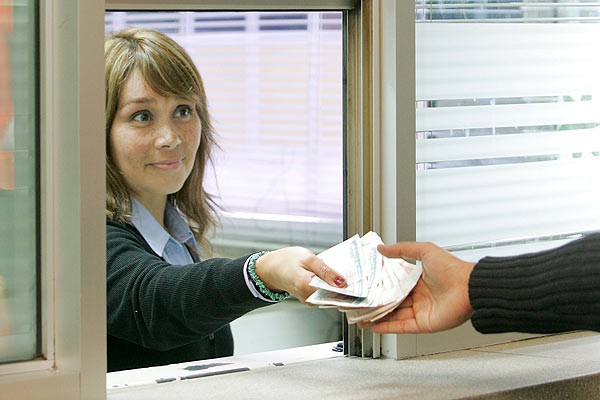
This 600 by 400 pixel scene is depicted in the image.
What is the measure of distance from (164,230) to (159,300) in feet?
0.91

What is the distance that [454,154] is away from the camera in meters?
1.84

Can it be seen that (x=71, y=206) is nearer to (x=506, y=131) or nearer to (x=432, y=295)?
(x=432, y=295)

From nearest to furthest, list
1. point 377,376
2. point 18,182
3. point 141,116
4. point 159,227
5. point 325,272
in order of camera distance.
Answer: point 18,182, point 325,272, point 377,376, point 141,116, point 159,227

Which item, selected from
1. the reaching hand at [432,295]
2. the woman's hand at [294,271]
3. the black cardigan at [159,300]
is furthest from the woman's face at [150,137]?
the reaching hand at [432,295]

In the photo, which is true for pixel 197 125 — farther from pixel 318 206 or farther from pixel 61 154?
pixel 61 154

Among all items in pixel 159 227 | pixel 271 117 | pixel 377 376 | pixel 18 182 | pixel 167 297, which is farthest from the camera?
pixel 271 117

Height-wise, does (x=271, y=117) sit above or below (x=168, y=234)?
above

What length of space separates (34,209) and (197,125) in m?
0.68

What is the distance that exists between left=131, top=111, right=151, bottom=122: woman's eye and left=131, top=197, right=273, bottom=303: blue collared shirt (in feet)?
0.56

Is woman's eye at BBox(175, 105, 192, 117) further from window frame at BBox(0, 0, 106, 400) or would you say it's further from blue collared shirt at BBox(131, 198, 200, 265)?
window frame at BBox(0, 0, 106, 400)

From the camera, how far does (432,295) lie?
5.08 feet

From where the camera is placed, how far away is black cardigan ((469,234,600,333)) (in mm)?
1414

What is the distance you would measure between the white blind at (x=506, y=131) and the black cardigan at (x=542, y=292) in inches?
14.1

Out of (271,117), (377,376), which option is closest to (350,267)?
(377,376)
